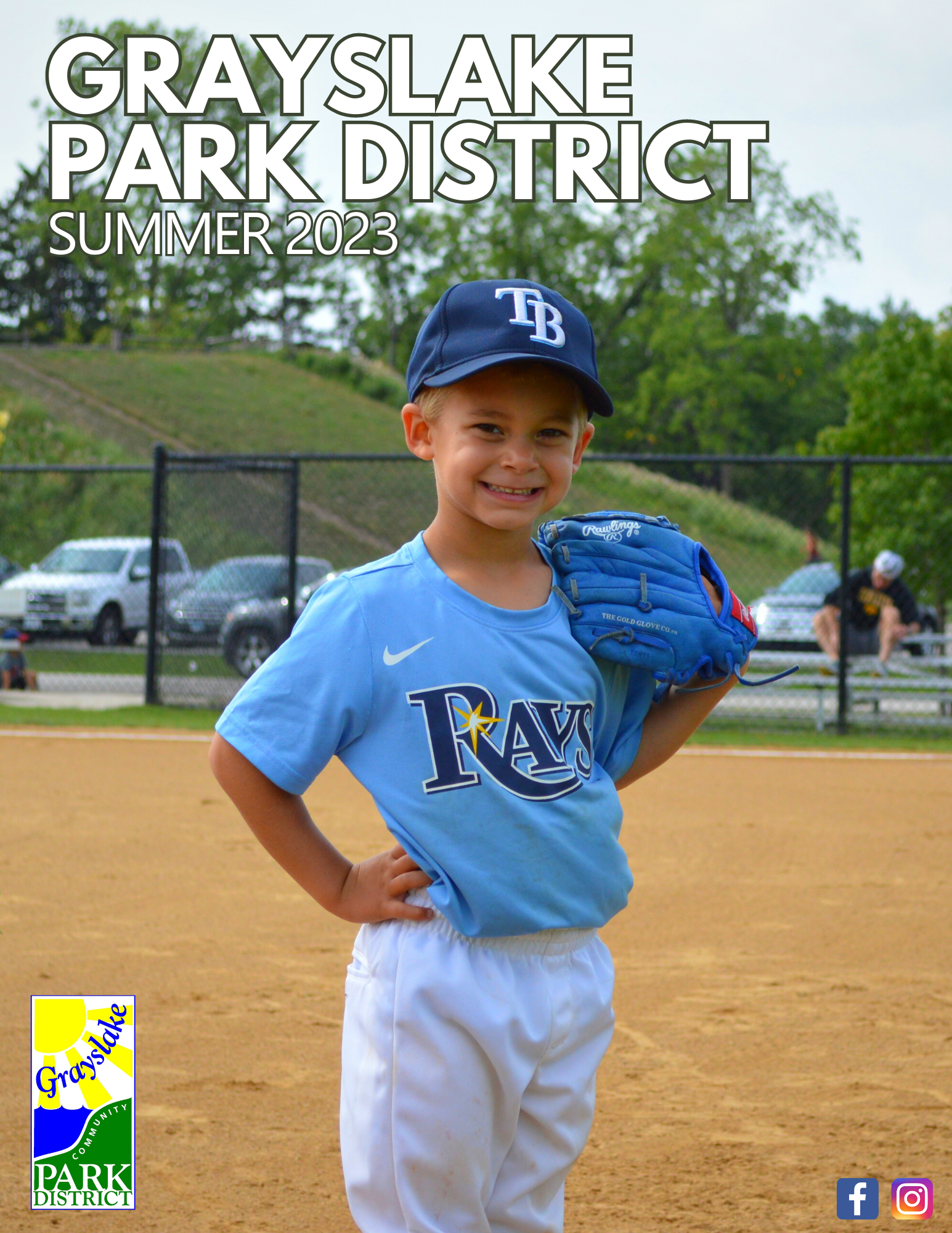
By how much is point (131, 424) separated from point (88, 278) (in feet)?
106

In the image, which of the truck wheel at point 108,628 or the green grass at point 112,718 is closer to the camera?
the green grass at point 112,718

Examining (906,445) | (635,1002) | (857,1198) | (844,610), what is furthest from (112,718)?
(906,445)

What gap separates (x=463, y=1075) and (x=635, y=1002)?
2.53 meters

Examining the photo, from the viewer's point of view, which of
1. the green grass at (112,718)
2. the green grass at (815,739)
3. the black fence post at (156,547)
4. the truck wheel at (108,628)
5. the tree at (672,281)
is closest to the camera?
the green grass at (815,739)

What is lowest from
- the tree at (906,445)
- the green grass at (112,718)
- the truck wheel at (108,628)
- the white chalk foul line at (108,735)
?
the white chalk foul line at (108,735)

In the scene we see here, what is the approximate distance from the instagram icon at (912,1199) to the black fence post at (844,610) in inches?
314

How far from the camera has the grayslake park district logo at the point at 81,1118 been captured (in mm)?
2688

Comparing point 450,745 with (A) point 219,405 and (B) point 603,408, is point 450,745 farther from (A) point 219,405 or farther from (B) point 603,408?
(A) point 219,405

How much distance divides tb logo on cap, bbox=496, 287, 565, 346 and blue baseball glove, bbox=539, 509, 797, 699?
27cm

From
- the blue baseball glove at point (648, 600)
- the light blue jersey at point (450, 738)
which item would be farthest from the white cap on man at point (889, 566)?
the light blue jersey at point (450, 738)

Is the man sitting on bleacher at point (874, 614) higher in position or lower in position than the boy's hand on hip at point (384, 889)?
higher

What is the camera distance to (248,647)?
41.1ft

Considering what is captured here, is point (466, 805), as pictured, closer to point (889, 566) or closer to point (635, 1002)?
point (635, 1002)

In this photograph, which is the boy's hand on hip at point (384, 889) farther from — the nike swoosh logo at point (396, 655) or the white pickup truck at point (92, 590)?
the white pickup truck at point (92, 590)
